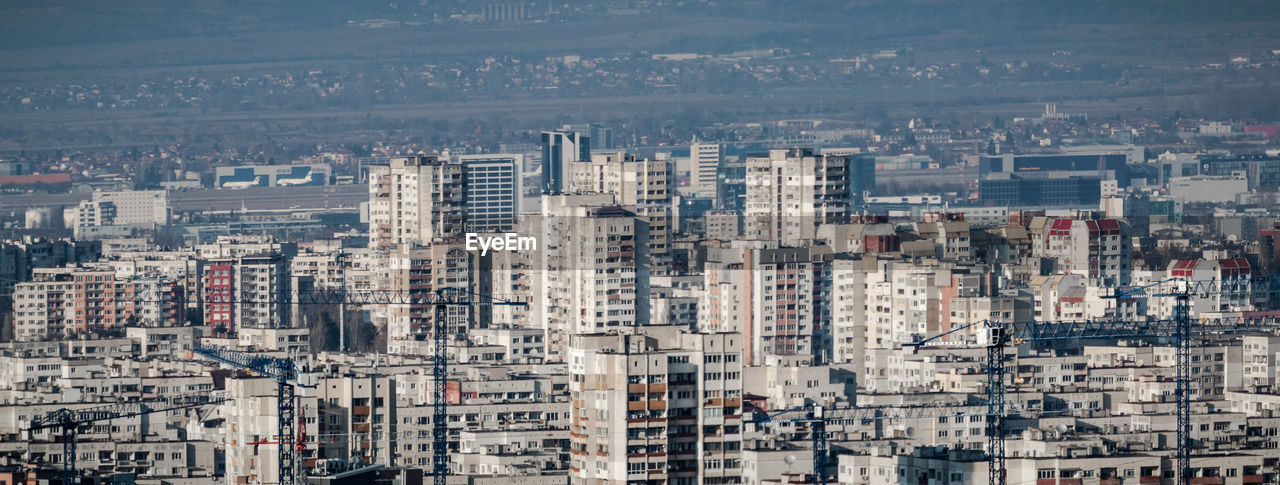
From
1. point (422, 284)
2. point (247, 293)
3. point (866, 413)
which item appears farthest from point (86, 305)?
point (866, 413)

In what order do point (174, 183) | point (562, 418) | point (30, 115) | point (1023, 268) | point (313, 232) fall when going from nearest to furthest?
point (562, 418) → point (1023, 268) → point (313, 232) → point (174, 183) → point (30, 115)

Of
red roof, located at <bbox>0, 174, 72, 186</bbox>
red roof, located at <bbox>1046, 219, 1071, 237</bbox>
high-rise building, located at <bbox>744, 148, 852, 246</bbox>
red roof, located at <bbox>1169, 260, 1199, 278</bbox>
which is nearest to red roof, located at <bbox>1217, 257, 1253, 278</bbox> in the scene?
red roof, located at <bbox>1169, 260, 1199, 278</bbox>

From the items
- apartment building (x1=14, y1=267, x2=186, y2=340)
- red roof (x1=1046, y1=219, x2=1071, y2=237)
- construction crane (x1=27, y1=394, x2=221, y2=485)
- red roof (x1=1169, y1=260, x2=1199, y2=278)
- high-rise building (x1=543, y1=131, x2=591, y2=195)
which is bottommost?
construction crane (x1=27, y1=394, x2=221, y2=485)

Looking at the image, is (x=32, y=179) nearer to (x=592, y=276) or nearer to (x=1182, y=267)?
(x=592, y=276)

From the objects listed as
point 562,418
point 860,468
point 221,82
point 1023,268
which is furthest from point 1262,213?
point 221,82

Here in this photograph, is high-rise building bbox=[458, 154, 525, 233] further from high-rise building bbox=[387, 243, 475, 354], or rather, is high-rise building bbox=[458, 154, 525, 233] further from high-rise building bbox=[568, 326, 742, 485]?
high-rise building bbox=[568, 326, 742, 485]

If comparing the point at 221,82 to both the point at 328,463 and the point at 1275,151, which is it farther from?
the point at 328,463
